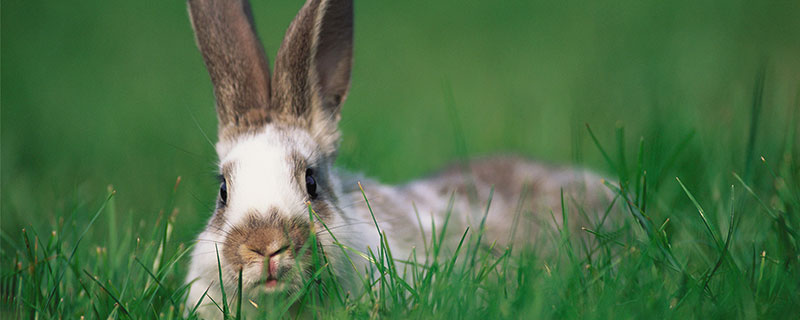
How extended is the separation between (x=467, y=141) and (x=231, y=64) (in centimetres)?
267

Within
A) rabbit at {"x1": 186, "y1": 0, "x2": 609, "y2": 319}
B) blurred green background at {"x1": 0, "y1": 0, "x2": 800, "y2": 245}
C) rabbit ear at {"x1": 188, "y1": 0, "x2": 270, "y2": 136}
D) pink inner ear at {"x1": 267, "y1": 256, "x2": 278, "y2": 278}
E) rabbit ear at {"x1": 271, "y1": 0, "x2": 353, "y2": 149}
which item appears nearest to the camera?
pink inner ear at {"x1": 267, "y1": 256, "x2": 278, "y2": 278}

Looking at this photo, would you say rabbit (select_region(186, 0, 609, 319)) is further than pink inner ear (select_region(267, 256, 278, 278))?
Yes

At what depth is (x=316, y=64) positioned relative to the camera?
10.5 feet

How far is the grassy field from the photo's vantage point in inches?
93.6

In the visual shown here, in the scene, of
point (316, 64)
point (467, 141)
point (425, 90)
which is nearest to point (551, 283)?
point (316, 64)

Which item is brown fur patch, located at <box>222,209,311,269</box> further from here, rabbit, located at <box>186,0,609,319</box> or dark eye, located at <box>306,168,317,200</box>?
dark eye, located at <box>306,168,317,200</box>

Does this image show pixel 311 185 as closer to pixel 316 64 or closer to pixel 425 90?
pixel 316 64

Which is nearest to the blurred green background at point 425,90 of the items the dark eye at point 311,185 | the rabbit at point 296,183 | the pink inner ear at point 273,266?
the rabbit at point 296,183

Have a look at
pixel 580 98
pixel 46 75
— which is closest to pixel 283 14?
pixel 46 75

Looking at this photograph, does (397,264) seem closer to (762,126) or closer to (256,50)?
(256,50)

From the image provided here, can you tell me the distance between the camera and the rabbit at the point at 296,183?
2494mm

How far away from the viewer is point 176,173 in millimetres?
4383

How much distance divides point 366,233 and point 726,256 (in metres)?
1.37

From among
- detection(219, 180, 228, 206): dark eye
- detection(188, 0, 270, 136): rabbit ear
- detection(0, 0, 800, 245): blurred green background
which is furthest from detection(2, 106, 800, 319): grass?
detection(188, 0, 270, 136): rabbit ear
